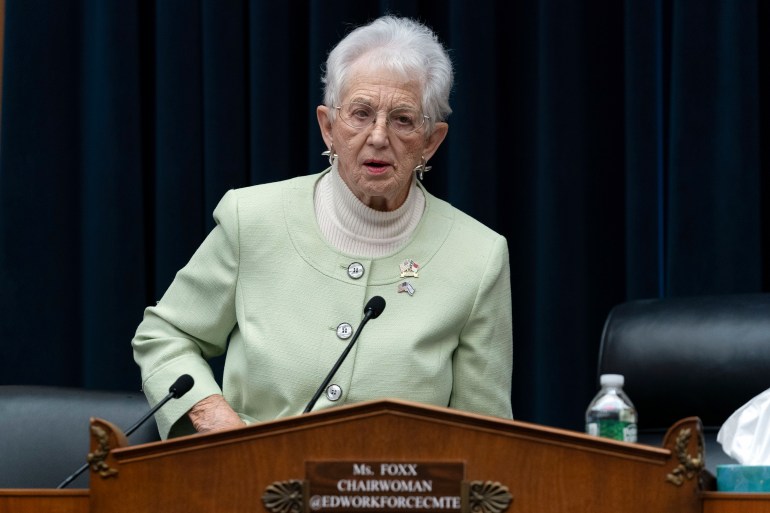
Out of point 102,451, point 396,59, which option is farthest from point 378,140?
point 102,451

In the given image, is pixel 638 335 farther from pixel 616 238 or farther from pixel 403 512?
pixel 403 512

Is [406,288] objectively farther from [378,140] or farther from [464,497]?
[464,497]

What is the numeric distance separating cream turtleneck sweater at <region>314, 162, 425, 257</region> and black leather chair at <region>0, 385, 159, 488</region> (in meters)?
0.55

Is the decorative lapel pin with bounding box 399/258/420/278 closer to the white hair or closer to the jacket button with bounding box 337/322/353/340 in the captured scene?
the jacket button with bounding box 337/322/353/340

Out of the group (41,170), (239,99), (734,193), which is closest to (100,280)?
(41,170)

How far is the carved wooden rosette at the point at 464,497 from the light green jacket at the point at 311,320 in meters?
0.83

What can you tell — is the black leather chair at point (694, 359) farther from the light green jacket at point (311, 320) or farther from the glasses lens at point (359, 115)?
the glasses lens at point (359, 115)

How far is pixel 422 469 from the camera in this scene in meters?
1.53

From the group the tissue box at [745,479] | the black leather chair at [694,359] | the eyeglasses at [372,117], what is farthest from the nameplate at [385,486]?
the black leather chair at [694,359]

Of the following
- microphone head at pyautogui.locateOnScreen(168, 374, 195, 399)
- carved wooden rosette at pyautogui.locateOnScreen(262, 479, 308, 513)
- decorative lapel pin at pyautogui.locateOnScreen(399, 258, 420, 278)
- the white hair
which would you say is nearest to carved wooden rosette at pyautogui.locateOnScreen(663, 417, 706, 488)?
carved wooden rosette at pyautogui.locateOnScreen(262, 479, 308, 513)

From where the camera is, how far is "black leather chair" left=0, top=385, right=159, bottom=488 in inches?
103

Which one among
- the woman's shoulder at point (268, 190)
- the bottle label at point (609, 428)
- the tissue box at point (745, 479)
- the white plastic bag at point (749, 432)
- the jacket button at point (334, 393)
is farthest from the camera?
the woman's shoulder at point (268, 190)

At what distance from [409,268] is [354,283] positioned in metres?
0.12

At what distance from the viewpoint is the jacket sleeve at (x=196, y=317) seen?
2.43 metres
